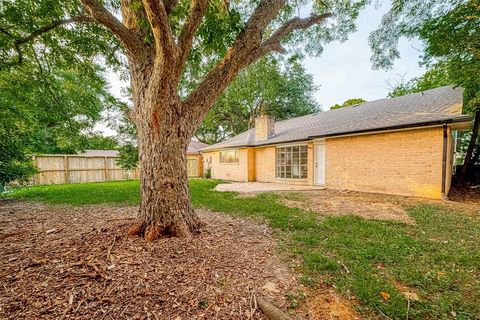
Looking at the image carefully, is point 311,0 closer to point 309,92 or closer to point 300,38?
point 300,38

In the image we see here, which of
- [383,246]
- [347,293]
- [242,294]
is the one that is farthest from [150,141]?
[383,246]

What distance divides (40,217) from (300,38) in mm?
8376

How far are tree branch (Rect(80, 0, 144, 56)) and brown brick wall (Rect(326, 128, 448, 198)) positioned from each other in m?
9.19

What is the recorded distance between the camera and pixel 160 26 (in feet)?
8.21

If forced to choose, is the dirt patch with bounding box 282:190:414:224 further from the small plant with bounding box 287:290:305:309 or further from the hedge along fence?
the hedge along fence

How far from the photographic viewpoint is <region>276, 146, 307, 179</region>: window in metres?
11.9

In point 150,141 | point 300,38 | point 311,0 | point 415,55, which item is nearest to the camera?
point 150,141

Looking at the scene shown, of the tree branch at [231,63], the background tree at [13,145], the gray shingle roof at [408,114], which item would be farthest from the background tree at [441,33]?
the background tree at [13,145]

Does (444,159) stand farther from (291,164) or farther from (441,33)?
(291,164)

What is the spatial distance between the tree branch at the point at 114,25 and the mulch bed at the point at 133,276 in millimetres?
2870

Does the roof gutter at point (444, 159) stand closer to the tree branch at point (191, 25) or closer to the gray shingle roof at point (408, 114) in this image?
the gray shingle roof at point (408, 114)

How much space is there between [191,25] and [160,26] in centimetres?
55

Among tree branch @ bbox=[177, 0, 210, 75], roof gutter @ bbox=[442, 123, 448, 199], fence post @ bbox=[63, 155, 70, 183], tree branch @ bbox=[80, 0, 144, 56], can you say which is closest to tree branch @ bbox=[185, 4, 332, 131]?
tree branch @ bbox=[177, 0, 210, 75]

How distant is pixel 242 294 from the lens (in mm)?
2199
